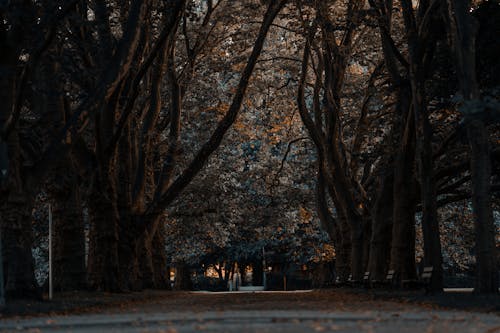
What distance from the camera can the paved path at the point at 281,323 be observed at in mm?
10812

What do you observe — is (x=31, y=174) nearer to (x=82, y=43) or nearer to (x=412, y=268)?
(x=82, y=43)

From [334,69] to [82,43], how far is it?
11461 mm

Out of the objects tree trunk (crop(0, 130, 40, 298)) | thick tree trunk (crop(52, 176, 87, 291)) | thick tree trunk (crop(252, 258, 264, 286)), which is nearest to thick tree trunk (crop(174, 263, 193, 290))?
thick tree trunk (crop(252, 258, 264, 286))

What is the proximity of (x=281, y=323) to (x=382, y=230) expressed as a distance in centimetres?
1652

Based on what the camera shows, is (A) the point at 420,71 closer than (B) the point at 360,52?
Yes

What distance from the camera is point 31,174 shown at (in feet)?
64.8

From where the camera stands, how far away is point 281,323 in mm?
12195

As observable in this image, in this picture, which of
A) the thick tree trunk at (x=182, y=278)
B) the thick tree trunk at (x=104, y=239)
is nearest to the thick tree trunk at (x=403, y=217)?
the thick tree trunk at (x=104, y=239)

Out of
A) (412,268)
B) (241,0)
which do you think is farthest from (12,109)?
(241,0)

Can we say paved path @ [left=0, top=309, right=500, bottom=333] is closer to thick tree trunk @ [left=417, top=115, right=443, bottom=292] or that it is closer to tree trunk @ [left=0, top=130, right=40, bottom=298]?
tree trunk @ [left=0, top=130, right=40, bottom=298]

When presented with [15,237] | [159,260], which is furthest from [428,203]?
[159,260]

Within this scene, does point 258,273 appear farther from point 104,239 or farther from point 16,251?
point 16,251

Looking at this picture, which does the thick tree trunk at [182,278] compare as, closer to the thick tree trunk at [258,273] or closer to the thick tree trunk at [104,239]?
the thick tree trunk at [258,273]

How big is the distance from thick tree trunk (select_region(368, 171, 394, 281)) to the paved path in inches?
545
